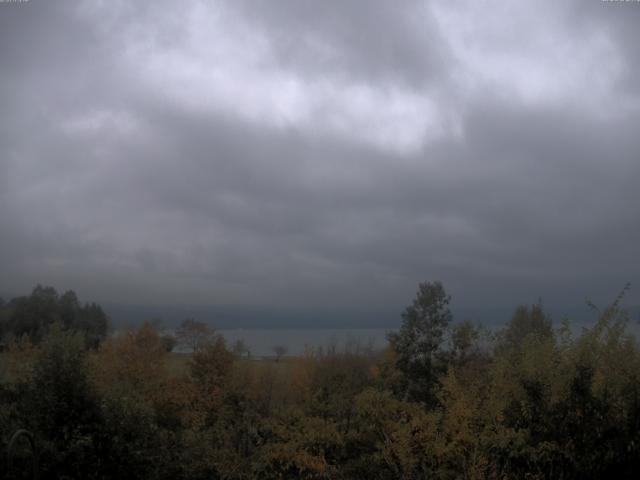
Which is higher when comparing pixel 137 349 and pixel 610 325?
pixel 610 325

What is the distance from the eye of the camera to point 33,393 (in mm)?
17859

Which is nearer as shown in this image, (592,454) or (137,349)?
(592,454)

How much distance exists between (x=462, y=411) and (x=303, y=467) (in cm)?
695

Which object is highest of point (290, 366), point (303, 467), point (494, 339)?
point (494, 339)

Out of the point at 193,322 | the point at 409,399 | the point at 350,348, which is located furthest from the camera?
the point at 193,322

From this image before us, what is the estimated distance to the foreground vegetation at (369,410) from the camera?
14500 millimetres

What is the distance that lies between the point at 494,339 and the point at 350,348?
1322 centimetres

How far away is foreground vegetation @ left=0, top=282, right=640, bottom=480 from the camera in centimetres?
1450

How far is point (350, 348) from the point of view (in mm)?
37125

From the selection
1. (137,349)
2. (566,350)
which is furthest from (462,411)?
(137,349)

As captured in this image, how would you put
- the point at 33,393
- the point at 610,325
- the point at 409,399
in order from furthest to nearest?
the point at 409,399
the point at 33,393
the point at 610,325

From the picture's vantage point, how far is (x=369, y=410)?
23562mm

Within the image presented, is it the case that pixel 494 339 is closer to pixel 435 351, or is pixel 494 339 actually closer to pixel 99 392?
pixel 435 351

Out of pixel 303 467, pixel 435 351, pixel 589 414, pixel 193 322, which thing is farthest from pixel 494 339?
pixel 193 322
